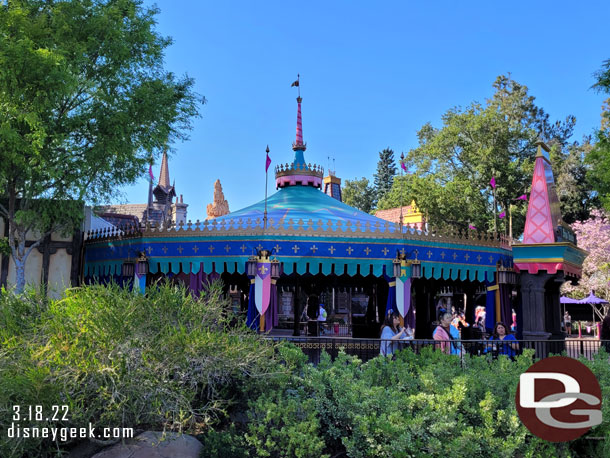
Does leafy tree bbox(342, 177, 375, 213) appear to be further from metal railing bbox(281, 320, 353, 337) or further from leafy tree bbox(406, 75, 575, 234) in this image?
metal railing bbox(281, 320, 353, 337)

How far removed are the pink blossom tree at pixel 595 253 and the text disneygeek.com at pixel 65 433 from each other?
29358mm

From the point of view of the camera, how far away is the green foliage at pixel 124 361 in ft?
17.9

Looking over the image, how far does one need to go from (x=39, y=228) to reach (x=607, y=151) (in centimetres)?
1766

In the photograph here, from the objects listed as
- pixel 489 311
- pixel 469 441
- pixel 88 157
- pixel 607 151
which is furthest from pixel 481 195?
pixel 469 441

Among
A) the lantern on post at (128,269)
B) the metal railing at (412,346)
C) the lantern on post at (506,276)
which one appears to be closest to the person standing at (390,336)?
the metal railing at (412,346)

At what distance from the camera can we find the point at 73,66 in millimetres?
13203

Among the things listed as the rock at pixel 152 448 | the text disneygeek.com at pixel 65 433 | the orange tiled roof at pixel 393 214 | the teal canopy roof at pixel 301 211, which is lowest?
the rock at pixel 152 448

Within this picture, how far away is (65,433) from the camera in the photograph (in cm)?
546

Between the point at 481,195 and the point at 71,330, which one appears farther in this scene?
the point at 481,195

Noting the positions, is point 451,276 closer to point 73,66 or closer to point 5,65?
point 73,66

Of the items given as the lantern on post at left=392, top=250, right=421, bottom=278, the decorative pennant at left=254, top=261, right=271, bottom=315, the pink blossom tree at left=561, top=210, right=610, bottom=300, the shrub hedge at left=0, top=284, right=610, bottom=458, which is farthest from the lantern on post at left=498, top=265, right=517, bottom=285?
the pink blossom tree at left=561, top=210, right=610, bottom=300

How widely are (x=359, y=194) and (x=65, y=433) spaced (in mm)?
56771

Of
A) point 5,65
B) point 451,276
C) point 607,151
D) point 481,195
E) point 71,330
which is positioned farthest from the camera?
point 481,195

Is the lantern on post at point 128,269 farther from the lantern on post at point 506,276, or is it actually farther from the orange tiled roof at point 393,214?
the orange tiled roof at point 393,214
